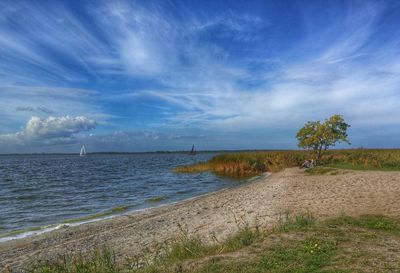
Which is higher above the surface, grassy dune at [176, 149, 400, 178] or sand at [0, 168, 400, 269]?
grassy dune at [176, 149, 400, 178]

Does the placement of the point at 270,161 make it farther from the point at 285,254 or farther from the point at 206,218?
the point at 285,254

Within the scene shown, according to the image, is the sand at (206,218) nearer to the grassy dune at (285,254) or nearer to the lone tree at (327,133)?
the grassy dune at (285,254)

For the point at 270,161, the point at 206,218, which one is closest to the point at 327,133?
the point at 270,161

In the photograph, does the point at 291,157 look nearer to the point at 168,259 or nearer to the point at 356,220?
the point at 356,220

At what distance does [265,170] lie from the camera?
3753 centimetres

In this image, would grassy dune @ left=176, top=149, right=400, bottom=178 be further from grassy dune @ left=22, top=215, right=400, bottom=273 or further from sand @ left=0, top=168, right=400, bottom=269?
grassy dune @ left=22, top=215, right=400, bottom=273

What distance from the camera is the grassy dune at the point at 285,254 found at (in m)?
5.62

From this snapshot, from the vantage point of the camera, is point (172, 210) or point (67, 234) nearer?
point (67, 234)

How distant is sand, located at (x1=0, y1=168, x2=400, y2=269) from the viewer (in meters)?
10.2

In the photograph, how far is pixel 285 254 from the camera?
6156 millimetres

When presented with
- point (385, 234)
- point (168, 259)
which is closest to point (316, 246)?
point (385, 234)

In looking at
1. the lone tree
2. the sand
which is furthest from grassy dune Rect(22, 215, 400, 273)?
the lone tree

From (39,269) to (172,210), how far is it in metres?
9.42

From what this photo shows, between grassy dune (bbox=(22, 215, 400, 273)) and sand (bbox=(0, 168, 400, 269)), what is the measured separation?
71.7 inches
